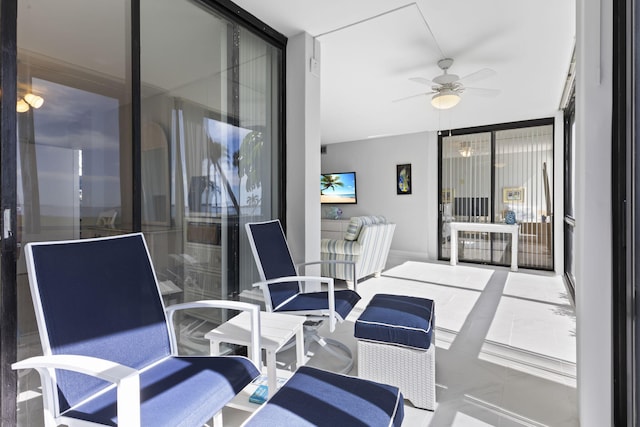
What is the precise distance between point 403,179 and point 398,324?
5415 mm

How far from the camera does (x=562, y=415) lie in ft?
5.73

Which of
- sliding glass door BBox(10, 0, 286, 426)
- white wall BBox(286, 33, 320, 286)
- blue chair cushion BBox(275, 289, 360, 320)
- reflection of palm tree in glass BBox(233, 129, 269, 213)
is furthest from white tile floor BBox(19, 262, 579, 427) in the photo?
reflection of palm tree in glass BBox(233, 129, 269, 213)

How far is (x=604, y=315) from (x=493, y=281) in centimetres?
370

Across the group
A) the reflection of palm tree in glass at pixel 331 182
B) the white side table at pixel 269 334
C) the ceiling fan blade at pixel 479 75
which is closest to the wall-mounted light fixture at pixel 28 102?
the white side table at pixel 269 334

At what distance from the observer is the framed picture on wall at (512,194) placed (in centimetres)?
579

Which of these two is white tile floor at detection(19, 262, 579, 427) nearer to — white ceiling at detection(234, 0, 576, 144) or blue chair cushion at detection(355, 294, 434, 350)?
blue chair cushion at detection(355, 294, 434, 350)

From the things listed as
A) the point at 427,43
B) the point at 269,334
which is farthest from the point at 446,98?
the point at 269,334

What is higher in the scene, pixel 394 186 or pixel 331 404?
pixel 394 186

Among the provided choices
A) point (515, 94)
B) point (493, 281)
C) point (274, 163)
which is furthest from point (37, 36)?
point (493, 281)

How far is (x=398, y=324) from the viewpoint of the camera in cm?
188

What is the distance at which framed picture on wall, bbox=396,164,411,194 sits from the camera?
6.86 m

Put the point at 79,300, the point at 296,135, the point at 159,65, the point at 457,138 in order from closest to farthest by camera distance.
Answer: the point at 79,300 → the point at 159,65 → the point at 296,135 → the point at 457,138

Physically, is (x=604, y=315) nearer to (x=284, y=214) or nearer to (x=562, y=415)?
(x=562, y=415)

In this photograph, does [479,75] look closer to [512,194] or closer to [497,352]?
[497,352]
